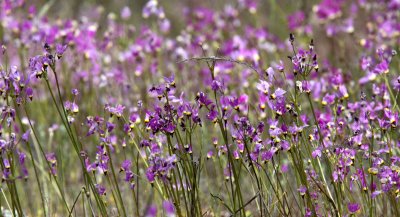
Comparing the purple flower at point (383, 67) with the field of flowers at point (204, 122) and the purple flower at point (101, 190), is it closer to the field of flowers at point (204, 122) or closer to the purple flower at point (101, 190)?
the field of flowers at point (204, 122)

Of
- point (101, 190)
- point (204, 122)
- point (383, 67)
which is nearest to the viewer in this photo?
point (101, 190)

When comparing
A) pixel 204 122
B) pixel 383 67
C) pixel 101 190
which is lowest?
pixel 101 190

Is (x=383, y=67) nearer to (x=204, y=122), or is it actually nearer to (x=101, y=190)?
(x=101, y=190)

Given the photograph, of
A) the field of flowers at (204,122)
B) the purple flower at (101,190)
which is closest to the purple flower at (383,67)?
the field of flowers at (204,122)

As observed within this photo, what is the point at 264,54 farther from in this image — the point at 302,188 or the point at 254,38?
the point at 302,188

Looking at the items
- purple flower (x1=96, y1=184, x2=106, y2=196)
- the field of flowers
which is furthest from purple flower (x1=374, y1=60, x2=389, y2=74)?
purple flower (x1=96, y1=184, x2=106, y2=196)

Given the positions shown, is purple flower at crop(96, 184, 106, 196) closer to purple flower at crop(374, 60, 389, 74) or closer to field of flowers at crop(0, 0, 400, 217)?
field of flowers at crop(0, 0, 400, 217)

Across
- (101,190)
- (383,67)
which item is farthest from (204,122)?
(101,190)

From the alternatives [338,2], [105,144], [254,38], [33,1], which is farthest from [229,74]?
[33,1]
